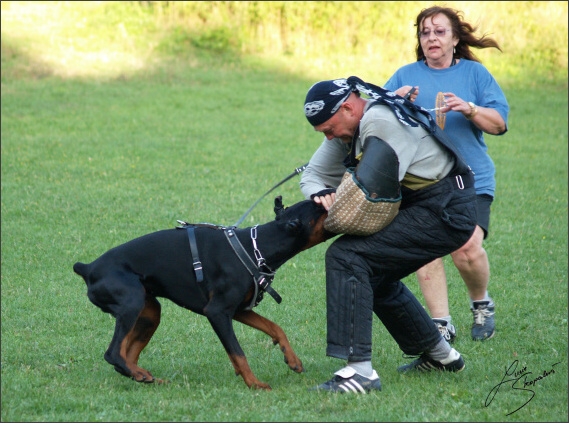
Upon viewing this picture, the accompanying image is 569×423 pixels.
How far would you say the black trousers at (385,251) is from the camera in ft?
14.4

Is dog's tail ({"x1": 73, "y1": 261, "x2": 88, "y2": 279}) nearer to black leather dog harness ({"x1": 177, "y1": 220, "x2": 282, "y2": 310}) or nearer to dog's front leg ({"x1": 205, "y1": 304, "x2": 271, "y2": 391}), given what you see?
black leather dog harness ({"x1": 177, "y1": 220, "x2": 282, "y2": 310})

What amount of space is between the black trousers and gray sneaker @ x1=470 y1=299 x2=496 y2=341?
4.83 ft

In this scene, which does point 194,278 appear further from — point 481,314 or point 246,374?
point 481,314

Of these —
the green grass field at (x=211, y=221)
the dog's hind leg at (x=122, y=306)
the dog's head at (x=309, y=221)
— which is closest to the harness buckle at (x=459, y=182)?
the dog's head at (x=309, y=221)

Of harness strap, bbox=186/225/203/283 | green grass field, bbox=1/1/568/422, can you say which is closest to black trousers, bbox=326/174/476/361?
green grass field, bbox=1/1/568/422

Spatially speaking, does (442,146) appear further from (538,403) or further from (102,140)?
(102,140)

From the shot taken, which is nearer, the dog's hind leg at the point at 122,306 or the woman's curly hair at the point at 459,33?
the dog's hind leg at the point at 122,306

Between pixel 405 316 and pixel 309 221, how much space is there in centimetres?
79

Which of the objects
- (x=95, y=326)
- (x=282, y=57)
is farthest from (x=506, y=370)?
(x=282, y=57)

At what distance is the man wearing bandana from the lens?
429cm

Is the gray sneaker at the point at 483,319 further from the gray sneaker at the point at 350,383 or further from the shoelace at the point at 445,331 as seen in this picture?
the gray sneaker at the point at 350,383

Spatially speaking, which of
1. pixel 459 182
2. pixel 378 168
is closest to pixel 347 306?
pixel 378 168

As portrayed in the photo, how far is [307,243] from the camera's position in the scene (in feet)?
15.7

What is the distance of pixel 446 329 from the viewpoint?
573 centimetres
